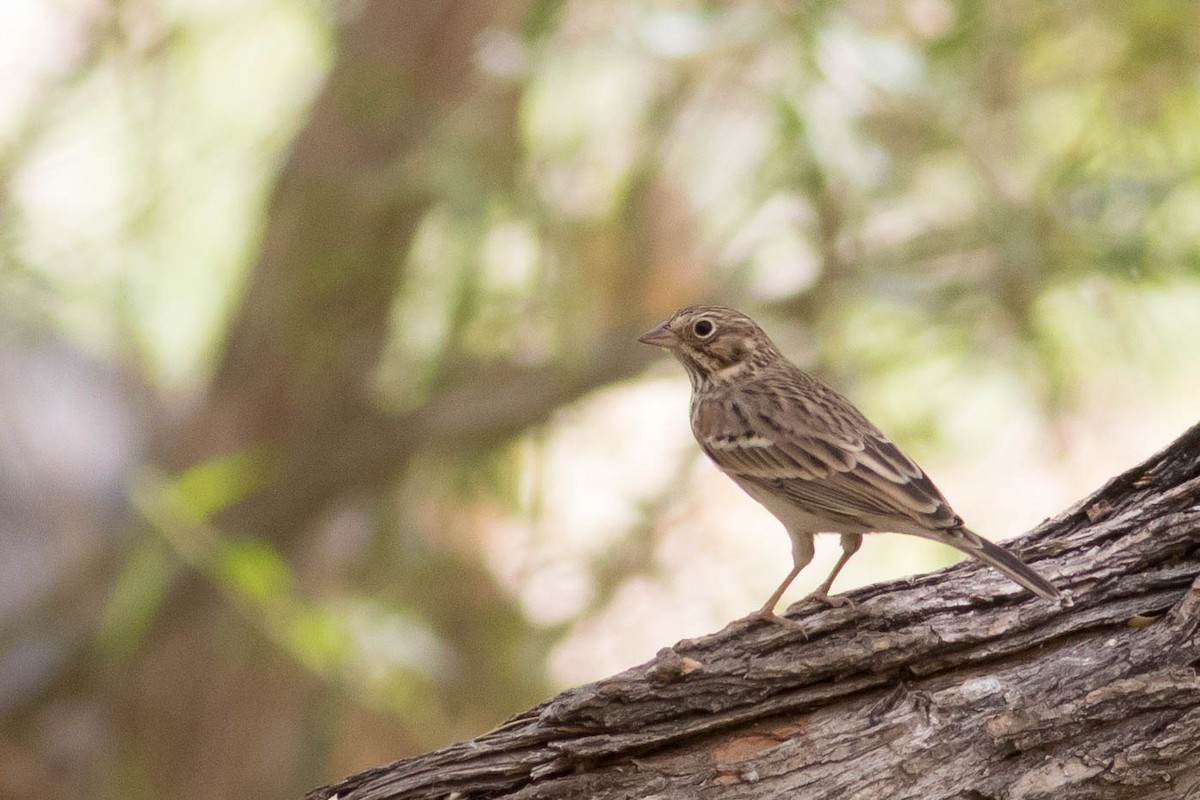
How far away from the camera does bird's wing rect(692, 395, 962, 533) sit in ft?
12.9

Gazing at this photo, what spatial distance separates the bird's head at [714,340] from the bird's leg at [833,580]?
0.76m

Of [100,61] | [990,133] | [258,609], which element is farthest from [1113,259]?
[100,61]

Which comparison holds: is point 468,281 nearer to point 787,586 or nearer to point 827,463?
point 827,463

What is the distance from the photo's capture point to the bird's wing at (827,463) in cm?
394

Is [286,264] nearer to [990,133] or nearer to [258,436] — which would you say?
[258,436]

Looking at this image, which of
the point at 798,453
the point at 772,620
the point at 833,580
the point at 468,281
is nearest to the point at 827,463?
the point at 798,453

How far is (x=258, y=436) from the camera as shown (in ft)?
26.6

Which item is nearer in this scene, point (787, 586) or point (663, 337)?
point (787, 586)

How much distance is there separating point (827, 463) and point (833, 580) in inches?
14.0

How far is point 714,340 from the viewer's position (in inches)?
195

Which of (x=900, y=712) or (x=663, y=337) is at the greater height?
(x=663, y=337)

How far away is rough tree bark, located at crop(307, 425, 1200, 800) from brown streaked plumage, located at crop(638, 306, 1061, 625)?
0.58ft

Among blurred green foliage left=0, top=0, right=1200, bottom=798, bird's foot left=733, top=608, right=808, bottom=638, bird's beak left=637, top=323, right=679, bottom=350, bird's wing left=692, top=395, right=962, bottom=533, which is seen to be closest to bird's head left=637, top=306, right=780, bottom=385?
bird's beak left=637, top=323, right=679, bottom=350

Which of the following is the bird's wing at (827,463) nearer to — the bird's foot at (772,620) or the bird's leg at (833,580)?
the bird's leg at (833,580)
